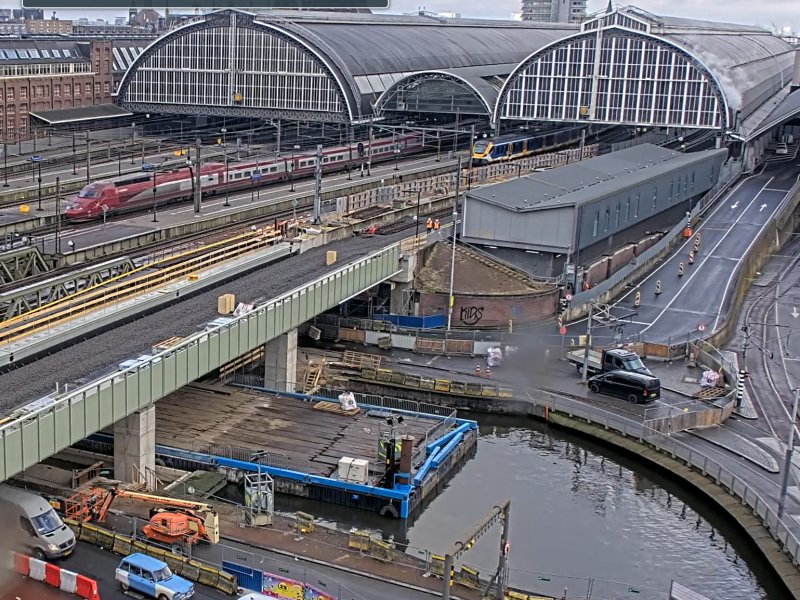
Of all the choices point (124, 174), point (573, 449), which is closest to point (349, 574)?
point (573, 449)

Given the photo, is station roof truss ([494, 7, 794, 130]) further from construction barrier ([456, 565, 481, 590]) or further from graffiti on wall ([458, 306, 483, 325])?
construction barrier ([456, 565, 481, 590])

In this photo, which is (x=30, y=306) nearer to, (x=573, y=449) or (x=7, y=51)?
(x=573, y=449)

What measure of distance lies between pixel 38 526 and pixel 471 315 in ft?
107

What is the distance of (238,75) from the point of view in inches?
4513

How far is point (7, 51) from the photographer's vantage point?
120812mm

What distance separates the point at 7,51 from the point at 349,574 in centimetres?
10284

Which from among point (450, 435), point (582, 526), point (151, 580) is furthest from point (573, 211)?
point (151, 580)

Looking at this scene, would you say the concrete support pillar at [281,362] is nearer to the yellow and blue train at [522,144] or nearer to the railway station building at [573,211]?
the railway station building at [573,211]

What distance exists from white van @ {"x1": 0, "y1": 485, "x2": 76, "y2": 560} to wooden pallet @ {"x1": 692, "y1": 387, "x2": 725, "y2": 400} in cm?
3017

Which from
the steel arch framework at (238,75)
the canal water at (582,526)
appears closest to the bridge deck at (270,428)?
the canal water at (582,526)

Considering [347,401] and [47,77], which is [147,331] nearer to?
[347,401]

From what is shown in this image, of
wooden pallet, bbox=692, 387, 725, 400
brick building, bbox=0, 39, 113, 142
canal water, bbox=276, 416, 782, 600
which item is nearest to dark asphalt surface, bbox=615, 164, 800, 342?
wooden pallet, bbox=692, 387, 725, 400

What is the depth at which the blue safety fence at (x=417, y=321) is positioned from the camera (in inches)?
2387

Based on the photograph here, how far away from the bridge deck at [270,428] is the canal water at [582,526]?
9.14 feet
